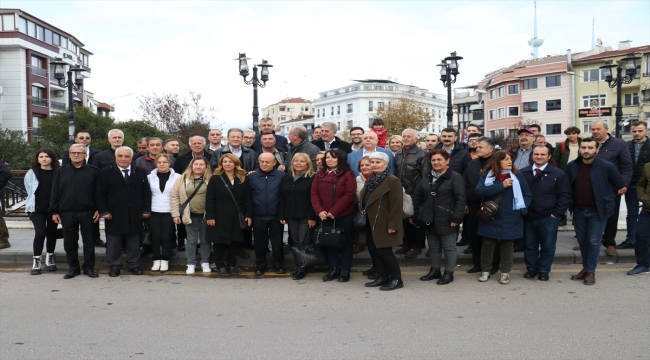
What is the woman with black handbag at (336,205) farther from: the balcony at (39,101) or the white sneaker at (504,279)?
the balcony at (39,101)

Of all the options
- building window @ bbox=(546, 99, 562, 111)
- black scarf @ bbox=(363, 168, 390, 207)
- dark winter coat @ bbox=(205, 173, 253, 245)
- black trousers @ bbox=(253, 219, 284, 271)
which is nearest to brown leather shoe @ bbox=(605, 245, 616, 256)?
black scarf @ bbox=(363, 168, 390, 207)

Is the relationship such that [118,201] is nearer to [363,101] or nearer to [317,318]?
[317,318]

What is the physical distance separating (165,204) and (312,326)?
3693mm

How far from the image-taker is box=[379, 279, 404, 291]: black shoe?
6.74m

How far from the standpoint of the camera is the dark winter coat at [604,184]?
709cm

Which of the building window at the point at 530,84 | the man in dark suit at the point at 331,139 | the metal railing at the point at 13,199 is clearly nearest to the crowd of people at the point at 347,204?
the man in dark suit at the point at 331,139

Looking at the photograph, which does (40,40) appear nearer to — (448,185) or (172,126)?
(172,126)

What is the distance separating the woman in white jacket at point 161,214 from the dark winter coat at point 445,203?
154 inches

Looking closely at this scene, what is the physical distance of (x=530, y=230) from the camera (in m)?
7.35

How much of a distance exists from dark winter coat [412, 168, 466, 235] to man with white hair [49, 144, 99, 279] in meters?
4.97

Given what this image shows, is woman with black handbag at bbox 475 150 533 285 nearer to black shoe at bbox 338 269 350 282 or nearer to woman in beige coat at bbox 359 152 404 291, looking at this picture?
woman in beige coat at bbox 359 152 404 291

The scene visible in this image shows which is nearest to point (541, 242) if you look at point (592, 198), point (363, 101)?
point (592, 198)

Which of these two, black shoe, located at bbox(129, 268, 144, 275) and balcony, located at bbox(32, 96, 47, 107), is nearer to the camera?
black shoe, located at bbox(129, 268, 144, 275)

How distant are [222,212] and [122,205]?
1.53 m
